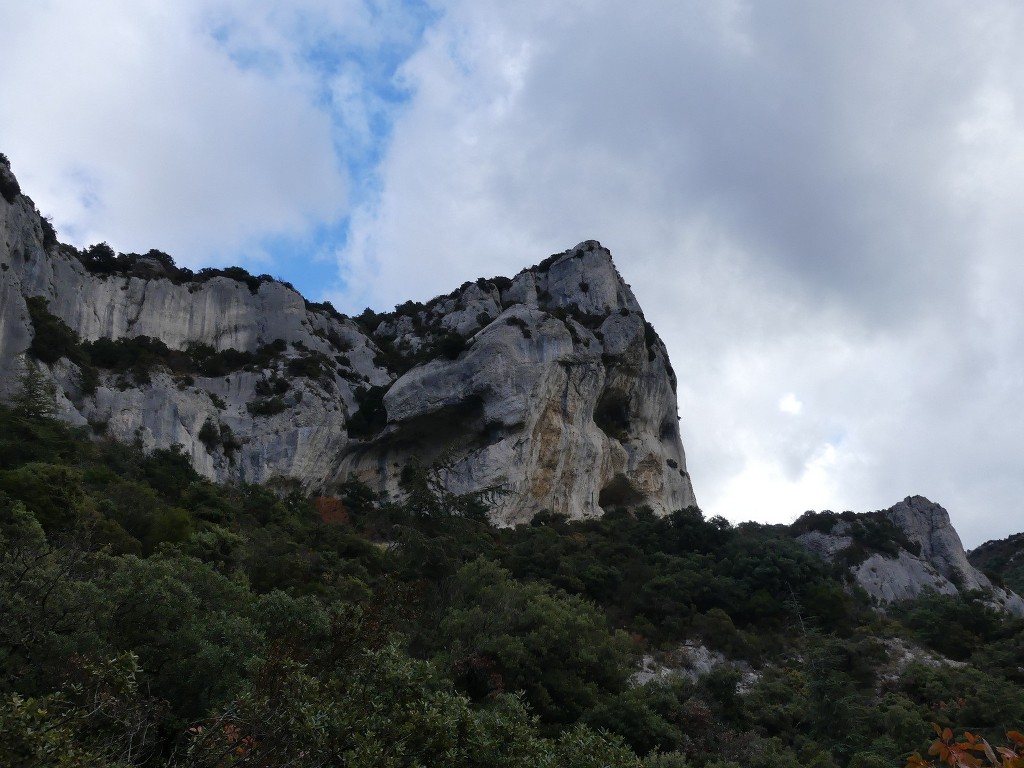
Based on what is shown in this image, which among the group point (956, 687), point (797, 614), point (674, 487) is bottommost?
point (956, 687)

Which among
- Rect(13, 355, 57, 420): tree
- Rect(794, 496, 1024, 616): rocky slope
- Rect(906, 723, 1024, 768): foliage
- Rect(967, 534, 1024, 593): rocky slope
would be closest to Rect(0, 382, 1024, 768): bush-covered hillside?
Rect(13, 355, 57, 420): tree

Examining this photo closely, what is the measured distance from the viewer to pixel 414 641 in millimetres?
14805

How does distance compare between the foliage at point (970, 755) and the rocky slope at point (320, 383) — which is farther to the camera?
the rocky slope at point (320, 383)

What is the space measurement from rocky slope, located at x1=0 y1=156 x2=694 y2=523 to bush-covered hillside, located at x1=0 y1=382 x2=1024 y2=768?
5.63 metres

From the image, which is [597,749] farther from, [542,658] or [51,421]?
[51,421]

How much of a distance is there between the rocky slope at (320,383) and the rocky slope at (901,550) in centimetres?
1066

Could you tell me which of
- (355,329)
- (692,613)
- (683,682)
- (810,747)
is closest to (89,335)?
(355,329)

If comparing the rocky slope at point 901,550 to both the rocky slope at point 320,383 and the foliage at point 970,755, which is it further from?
the foliage at point 970,755

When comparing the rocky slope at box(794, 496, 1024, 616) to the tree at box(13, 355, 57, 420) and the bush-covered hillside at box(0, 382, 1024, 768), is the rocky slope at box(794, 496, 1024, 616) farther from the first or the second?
the tree at box(13, 355, 57, 420)

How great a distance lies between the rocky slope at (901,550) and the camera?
38.9 metres

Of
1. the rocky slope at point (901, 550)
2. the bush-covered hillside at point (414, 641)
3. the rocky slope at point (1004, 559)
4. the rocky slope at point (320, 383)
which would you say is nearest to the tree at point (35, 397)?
the bush-covered hillside at point (414, 641)

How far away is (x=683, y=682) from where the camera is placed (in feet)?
57.4

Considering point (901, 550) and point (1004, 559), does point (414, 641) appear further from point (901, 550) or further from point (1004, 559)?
point (1004, 559)

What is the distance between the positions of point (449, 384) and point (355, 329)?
1425 cm
